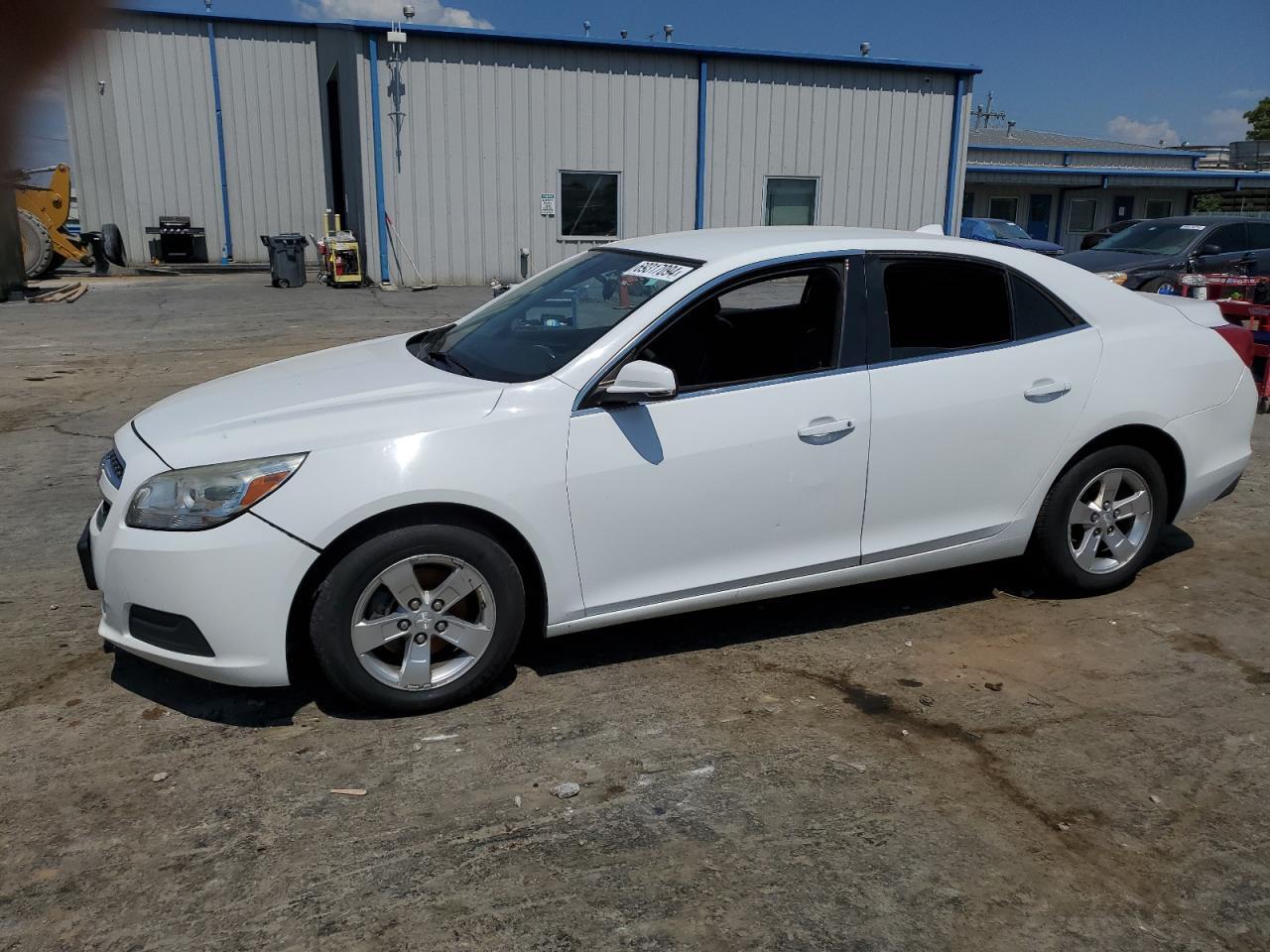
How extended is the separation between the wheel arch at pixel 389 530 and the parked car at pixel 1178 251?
41.1ft

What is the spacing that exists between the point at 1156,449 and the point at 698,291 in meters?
2.27

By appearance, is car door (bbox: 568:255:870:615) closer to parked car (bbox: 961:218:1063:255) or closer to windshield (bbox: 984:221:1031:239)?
parked car (bbox: 961:218:1063:255)

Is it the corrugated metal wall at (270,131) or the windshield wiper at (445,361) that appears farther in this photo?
the corrugated metal wall at (270,131)

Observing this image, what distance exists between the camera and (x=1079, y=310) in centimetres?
466

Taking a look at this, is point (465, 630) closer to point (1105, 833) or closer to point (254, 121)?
point (1105, 833)

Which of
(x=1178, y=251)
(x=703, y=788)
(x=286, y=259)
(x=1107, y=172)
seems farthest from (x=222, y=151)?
(x=1107, y=172)

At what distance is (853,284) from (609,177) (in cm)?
1802

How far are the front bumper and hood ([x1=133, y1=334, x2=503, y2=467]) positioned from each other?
0.21 metres

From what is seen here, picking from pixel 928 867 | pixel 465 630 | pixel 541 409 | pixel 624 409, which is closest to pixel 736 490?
pixel 624 409

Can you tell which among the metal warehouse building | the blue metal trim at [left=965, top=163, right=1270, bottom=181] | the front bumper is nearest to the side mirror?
the front bumper

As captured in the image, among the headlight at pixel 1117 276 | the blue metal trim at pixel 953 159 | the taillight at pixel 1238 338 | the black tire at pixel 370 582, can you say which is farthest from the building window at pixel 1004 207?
the black tire at pixel 370 582

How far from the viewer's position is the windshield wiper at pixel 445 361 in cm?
421

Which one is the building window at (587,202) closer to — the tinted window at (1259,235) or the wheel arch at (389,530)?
the tinted window at (1259,235)

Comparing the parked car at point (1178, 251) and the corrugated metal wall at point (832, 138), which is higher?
the corrugated metal wall at point (832, 138)
